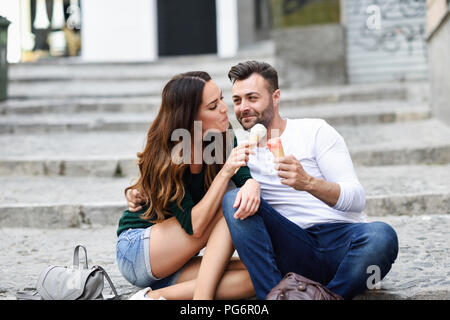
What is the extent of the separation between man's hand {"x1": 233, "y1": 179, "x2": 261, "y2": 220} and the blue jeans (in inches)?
2.1

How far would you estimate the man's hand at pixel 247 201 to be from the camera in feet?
9.65

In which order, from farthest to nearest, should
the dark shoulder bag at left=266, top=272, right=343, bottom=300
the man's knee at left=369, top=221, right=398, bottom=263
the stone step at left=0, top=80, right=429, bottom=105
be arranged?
the stone step at left=0, top=80, right=429, bottom=105
the man's knee at left=369, top=221, right=398, bottom=263
the dark shoulder bag at left=266, top=272, right=343, bottom=300

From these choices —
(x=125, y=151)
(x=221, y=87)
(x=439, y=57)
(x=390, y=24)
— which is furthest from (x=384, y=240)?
(x=390, y=24)

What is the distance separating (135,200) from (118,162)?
321 centimetres

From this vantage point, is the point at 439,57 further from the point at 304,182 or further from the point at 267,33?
the point at 267,33

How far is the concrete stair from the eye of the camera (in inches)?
162

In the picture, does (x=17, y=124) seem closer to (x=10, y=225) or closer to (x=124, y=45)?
(x=10, y=225)

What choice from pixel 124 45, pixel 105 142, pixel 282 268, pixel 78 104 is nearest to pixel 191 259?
pixel 282 268

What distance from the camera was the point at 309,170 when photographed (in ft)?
10.6

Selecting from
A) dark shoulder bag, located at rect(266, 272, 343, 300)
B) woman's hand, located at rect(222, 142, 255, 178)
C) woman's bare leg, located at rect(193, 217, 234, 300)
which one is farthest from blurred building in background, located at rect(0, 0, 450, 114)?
dark shoulder bag, located at rect(266, 272, 343, 300)

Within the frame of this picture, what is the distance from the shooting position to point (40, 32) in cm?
1733

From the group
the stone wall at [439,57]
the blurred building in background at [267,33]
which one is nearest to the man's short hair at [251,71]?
the stone wall at [439,57]

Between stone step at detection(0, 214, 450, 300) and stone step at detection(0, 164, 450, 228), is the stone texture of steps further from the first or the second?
stone step at detection(0, 214, 450, 300)

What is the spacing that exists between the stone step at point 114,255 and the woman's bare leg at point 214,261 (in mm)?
567
